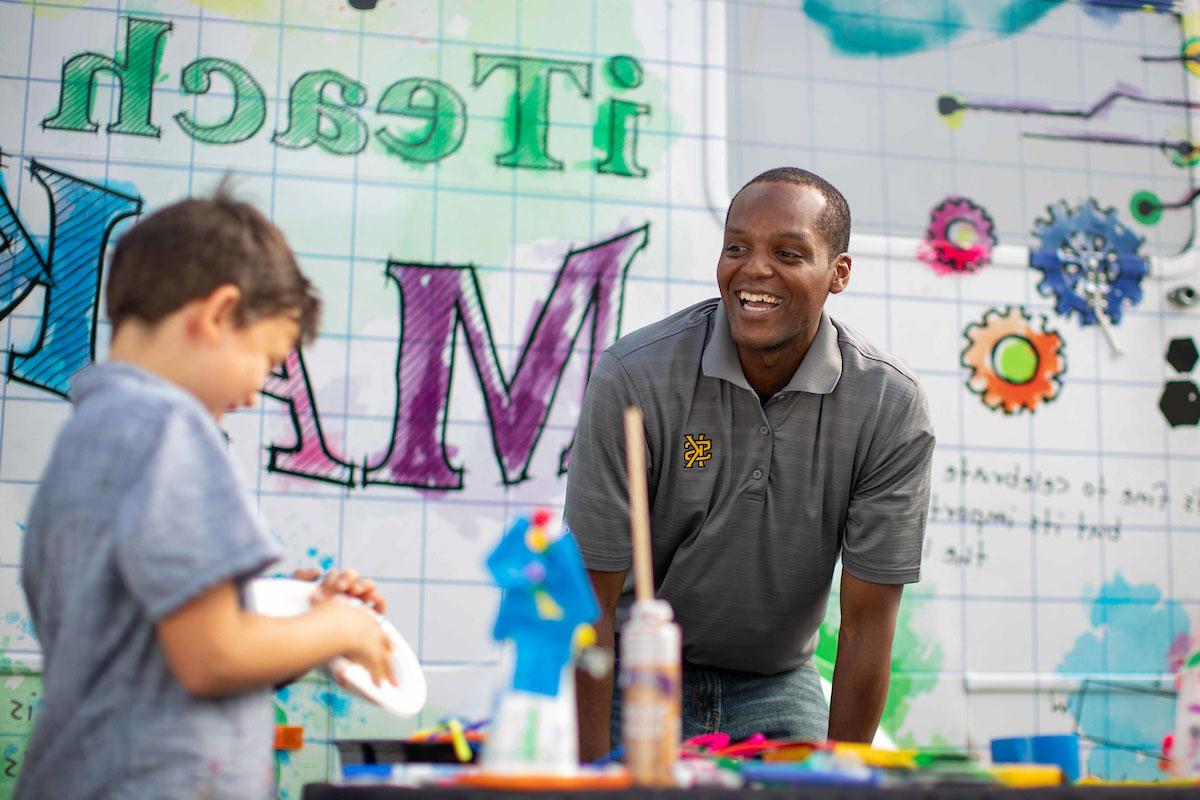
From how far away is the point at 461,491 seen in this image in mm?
2508

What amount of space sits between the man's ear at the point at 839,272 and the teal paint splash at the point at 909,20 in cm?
103

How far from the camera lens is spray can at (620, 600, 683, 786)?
3.06ft

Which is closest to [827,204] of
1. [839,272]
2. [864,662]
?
[839,272]

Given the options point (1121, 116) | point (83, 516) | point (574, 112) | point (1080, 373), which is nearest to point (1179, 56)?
point (1121, 116)

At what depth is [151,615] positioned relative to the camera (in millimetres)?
926

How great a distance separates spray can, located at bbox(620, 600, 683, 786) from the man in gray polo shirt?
0.79m

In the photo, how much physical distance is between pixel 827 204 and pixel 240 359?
1096 mm

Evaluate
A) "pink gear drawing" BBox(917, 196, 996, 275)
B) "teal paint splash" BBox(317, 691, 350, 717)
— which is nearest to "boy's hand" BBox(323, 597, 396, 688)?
"teal paint splash" BBox(317, 691, 350, 717)

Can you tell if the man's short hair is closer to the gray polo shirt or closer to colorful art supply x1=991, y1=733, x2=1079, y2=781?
the gray polo shirt

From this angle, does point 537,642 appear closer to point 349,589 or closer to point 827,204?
point 349,589

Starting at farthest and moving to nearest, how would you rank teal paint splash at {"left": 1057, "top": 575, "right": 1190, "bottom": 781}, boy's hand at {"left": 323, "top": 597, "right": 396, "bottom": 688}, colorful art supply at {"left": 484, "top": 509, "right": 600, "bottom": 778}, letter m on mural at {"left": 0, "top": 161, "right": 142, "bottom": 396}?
teal paint splash at {"left": 1057, "top": 575, "right": 1190, "bottom": 781}
letter m on mural at {"left": 0, "top": 161, "right": 142, "bottom": 396}
boy's hand at {"left": 323, "top": 597, "right": 396, "bottom": 688}
colorful art supply at {"left": 484, "top": 509, "right": 600, "bottom": 778}

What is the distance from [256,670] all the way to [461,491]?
1.55m

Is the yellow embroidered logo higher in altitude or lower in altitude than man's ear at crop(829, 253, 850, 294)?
lower

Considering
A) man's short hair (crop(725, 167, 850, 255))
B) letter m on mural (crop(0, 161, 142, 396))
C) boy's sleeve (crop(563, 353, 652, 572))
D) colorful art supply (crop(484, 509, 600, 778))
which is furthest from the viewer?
letter m on mural (crop(0, 161, 142, 396))
